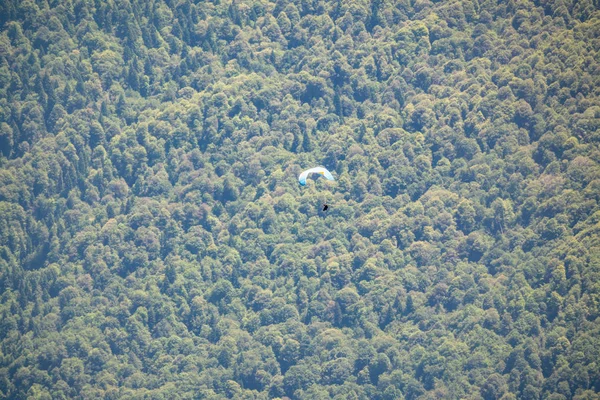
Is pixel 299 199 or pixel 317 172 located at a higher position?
pixel 317 172

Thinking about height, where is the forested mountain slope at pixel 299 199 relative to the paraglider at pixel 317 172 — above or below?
below

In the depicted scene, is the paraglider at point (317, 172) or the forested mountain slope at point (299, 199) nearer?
the paraglider at point (317, 172)

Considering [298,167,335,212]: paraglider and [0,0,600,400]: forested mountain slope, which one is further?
[0,0,600,400]: forested mountain slope

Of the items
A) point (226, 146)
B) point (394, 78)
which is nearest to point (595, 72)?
point (394, 78)

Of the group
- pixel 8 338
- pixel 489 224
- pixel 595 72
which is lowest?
pixel 8 338

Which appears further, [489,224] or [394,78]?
[394,78]

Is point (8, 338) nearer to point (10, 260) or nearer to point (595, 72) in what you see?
point (10, 260)

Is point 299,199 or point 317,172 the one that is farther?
point 299,199

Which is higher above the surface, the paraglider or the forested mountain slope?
the paraglider
